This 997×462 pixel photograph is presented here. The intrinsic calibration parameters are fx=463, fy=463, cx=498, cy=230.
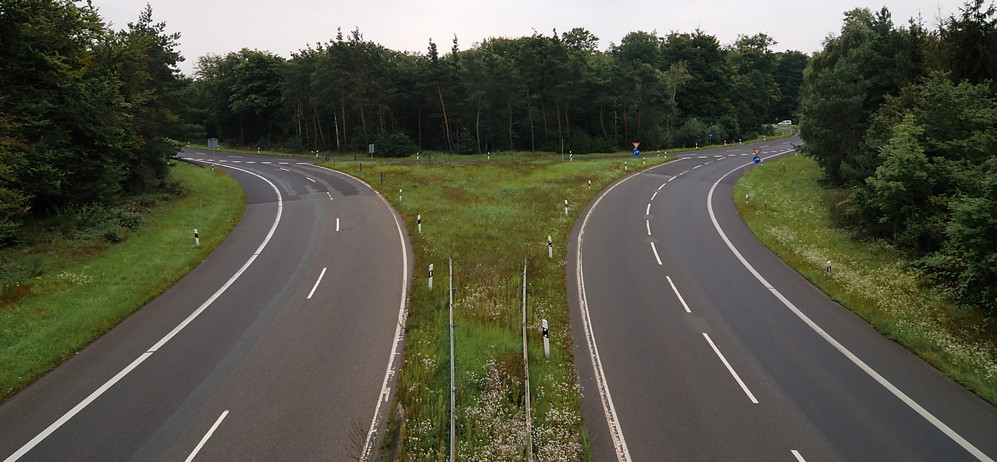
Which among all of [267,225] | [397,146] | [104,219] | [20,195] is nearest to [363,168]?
[397,146]

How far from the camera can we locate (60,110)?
64.8ft

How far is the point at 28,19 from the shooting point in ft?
61.3

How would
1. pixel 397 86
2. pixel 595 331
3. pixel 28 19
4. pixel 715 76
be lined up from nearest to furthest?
pixel 595 331 → pixel 28 19 → pixel 397 86 → pixel 715 76

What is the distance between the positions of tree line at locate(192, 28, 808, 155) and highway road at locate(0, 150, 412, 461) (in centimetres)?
4430

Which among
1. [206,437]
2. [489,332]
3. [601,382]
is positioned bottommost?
[601,382]

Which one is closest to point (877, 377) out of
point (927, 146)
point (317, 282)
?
point (927, 146)

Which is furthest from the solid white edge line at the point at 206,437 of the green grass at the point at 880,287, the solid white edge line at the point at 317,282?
the green grass at the point at 880,287

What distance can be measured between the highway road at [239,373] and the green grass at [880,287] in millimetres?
13747

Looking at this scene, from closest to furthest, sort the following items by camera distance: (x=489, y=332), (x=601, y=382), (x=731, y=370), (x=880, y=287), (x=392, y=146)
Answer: (x=601, y=382)
(x=731, y=370)
(x=489, y=332)
(x=880, y=287)
(x=392, y=146)

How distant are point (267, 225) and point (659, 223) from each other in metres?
21.4

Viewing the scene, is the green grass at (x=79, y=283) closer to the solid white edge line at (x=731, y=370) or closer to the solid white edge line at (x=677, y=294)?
the solid white edge line at (x=731, y=370)

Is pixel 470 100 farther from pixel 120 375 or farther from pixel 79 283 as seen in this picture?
pixel 120 375

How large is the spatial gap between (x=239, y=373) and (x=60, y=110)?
1748cm

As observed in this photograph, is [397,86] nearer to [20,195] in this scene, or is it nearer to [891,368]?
[20,195]
